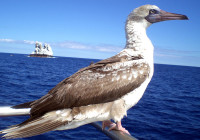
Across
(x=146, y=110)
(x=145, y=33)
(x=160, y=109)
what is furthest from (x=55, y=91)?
(x=160, y=109)

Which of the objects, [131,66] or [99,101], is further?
[131,66]

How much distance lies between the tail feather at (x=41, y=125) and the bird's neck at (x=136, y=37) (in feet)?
5.70

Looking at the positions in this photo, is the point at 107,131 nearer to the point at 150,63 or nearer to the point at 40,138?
the point at 150,63

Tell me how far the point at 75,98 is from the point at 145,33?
2.01m

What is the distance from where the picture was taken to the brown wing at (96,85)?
9.32 ft

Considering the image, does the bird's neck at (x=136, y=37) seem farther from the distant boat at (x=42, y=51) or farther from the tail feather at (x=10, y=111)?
the distant boat at (x=42, y=51)

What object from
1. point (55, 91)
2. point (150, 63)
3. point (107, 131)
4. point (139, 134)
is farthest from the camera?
point (139, 134)

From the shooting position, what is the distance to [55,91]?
9.91ft

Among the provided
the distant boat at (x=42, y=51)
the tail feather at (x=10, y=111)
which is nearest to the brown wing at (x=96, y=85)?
the tail feather at (x=10, y=111)

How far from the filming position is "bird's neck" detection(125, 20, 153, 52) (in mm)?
3551

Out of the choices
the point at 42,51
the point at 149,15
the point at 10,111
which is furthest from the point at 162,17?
the point at 42,51

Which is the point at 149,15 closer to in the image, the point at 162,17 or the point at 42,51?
the point at 162,17

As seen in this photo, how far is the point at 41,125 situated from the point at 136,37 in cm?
231

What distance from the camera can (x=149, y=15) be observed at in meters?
3.98
